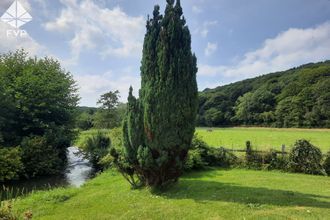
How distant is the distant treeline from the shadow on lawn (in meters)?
46.9

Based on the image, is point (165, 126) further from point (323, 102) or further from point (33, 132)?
point (323, 102)

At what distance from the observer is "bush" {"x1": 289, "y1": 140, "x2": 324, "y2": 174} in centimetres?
1546

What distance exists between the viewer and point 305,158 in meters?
15.7

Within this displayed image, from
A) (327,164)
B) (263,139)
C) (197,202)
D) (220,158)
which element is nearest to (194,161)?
(220,158)

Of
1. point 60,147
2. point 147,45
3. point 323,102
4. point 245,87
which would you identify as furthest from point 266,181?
point 245,87

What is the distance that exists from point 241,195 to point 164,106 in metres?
3.84

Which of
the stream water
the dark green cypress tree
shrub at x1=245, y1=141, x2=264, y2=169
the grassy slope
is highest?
the dark green cypress tree

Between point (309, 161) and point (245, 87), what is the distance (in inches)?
2442

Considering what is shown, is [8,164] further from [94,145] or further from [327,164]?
[327,164]

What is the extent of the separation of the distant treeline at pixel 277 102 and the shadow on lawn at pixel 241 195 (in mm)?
46875

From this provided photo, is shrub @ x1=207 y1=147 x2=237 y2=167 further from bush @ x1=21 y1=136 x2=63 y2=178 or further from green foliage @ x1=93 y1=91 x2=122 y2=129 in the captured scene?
green foliage @ x1=93 y1=91 x2=122 y2=129

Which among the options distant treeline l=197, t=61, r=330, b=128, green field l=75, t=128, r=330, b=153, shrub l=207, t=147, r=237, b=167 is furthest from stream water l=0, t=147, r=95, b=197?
distant treeline l=197, t=61, r=330, b=128

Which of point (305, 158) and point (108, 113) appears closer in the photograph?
point (305, 158)

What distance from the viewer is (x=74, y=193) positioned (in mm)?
11641
